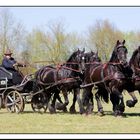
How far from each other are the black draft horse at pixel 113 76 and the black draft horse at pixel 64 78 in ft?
1.07

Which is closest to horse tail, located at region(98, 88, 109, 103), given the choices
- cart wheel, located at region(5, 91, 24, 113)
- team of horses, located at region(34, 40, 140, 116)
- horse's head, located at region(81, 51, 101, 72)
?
team of horses, located at region(34, 40, 140, 116)

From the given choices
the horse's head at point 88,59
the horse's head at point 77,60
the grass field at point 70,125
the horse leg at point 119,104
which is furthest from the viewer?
the horse's head at point 77,60

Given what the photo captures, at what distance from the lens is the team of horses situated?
13.5m

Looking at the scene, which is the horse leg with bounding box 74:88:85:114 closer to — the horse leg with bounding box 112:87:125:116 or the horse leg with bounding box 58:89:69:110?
the horse leg with bounding box 58:89:69:110

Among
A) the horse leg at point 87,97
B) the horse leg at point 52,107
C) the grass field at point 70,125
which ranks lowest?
the grass field at point 70,125

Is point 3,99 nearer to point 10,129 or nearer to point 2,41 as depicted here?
point 10,129

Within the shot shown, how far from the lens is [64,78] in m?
15.1

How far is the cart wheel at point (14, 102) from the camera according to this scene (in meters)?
15.1

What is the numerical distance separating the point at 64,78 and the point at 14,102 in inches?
73.0

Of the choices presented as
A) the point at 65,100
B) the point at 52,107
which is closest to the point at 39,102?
the point at 52,107

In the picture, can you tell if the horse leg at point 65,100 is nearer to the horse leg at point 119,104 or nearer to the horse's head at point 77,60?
the horse's head at point 77,60

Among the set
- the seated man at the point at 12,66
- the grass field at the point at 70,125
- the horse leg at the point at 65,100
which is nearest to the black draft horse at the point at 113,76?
the horse leg at the point at 65,100

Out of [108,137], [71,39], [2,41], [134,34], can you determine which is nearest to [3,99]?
[108,137]

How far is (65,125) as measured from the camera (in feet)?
36.9
